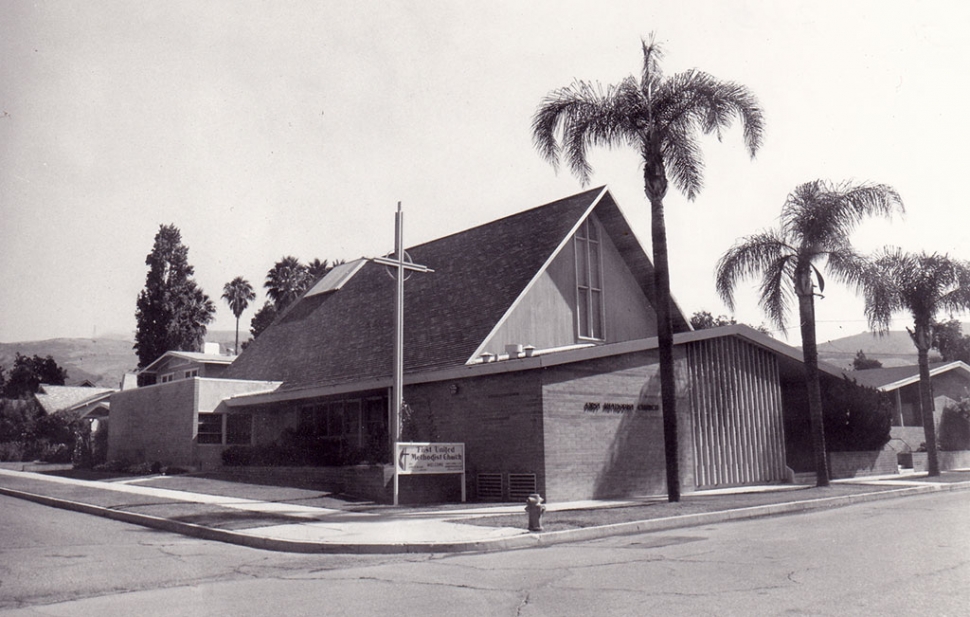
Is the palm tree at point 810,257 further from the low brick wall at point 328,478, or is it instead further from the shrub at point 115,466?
the shrub at point 115,466

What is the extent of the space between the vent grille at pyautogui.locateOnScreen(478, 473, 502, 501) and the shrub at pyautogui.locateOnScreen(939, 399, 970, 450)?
28.8 meters

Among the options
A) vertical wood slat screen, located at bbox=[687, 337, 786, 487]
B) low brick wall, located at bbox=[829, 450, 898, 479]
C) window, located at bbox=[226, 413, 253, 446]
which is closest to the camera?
vertical wood slat screen, located at bbox=[687, 337, 786, 487]

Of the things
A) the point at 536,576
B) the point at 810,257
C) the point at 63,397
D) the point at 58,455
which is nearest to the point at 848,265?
the point at 810,257

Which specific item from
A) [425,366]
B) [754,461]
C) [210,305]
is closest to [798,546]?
[425,366]

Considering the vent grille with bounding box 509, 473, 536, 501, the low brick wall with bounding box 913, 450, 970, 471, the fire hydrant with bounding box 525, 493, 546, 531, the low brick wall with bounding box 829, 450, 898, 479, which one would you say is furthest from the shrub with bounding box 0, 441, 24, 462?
the low brick wall with bounding box 913, 450, 970, 471

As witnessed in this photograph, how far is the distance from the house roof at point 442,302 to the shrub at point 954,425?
19.5 metres

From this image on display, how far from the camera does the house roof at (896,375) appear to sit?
36.8 metres

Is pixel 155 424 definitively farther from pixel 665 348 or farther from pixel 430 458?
pixel 665 348

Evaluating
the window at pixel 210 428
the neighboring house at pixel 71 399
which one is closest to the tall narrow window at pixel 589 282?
the window at pixel 210 428

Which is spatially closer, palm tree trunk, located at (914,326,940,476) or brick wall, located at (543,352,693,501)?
brick wall, located at (543,352,693,501)

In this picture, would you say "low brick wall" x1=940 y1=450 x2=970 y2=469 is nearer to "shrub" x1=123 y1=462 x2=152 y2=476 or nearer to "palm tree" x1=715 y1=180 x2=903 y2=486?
→ "palm tree" x1=715 y1=180 x2=903 y2=486

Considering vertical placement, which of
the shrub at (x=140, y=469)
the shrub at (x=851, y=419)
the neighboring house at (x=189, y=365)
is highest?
the neighboring house at (x=189, y=365)

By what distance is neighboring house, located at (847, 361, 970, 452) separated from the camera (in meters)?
37.3

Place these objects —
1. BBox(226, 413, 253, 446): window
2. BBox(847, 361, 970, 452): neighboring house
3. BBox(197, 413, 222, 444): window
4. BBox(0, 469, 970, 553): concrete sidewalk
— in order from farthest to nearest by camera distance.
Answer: BBox(847, 361, 970, 452): neighboring house
BBox(226, 413, 253, 446): window
BBox(197, 413, 222, 444): window
BBox(0, 469, 970, 553): concrete sidewalk
